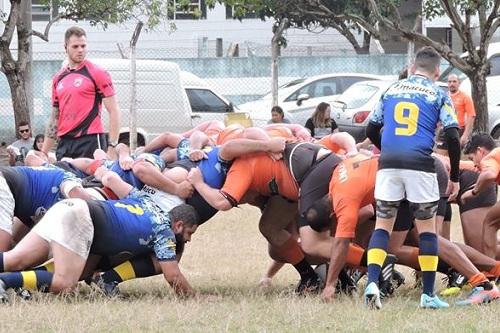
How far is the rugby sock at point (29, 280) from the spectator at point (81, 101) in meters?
2.55

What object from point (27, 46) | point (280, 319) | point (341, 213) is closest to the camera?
point (280, 319)

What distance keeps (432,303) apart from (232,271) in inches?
112

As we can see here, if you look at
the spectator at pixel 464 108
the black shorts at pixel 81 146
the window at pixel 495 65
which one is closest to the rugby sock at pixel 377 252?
the black shorts at pixel 81 146

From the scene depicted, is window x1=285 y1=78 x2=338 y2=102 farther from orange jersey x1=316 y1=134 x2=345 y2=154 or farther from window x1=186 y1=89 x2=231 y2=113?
orange jersey x1=316 y1=134 x2=345 y2=154

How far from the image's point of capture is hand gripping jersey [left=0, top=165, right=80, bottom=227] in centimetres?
900

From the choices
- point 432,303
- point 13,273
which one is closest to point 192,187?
point 13,273

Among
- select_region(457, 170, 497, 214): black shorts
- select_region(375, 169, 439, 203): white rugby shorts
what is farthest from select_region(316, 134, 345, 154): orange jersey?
select_region(375, 169, 439, 203): white rugby shorts

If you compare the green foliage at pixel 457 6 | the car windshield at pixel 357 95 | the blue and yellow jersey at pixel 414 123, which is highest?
the green foliage at pixel 457 6

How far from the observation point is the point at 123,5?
2523 cm

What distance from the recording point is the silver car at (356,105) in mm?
22000

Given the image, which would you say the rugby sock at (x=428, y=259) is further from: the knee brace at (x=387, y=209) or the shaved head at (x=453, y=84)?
the shaved head at (x=453, y=84)

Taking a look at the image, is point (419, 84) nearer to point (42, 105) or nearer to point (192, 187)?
point (192, 187)

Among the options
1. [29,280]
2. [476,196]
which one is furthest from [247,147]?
[476,196]

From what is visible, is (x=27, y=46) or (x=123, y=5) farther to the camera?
(x=123, y=5)
